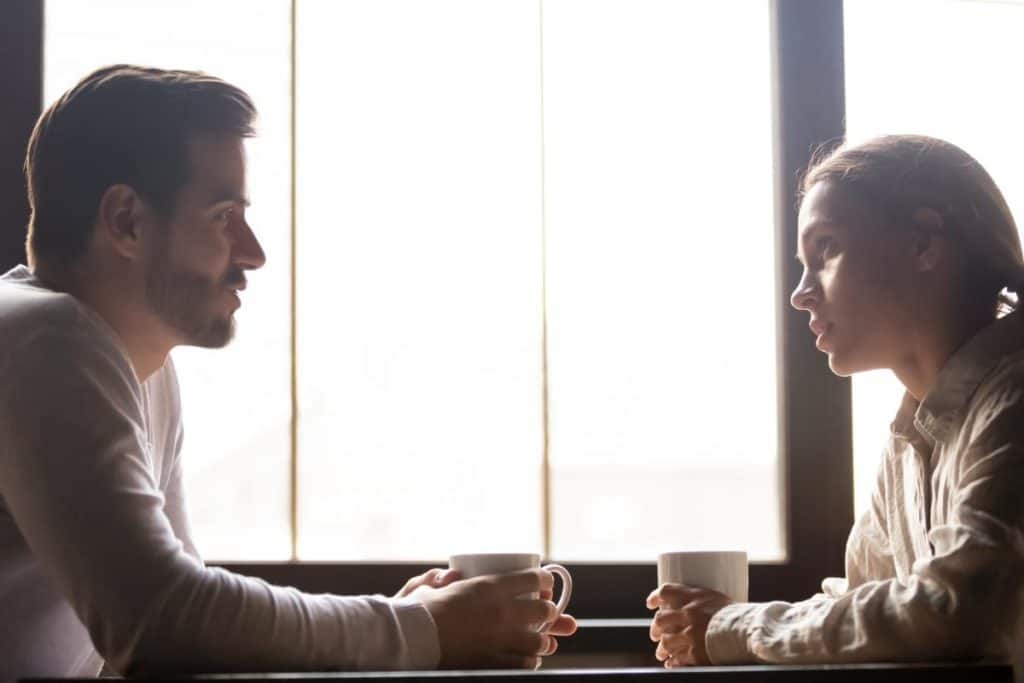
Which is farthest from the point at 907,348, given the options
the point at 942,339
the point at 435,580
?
the point at 435,580

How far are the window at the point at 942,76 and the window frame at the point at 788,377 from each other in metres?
0.10

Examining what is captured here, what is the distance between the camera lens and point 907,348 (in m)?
1.31

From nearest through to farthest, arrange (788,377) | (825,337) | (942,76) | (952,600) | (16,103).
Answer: (952,600), (825,337), (16,103), (788,377), (942,76)

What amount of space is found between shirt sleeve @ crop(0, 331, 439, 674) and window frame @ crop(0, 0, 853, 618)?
0.65 m

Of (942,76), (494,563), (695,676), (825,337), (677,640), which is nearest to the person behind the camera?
(695,676)

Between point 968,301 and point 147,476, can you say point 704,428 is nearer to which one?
point 968,301

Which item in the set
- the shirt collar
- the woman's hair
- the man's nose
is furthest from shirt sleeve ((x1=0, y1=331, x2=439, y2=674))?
the woman's hair

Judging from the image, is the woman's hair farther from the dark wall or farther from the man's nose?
the dark wall

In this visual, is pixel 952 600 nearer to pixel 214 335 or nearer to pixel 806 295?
pixel 806 295

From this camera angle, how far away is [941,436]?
1243mm

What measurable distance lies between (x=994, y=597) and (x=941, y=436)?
0.27 metres

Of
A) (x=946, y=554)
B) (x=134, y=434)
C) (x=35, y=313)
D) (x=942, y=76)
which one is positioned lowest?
(x=946, y=554)

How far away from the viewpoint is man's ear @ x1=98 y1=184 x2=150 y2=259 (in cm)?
118

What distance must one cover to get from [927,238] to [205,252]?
769 mm
